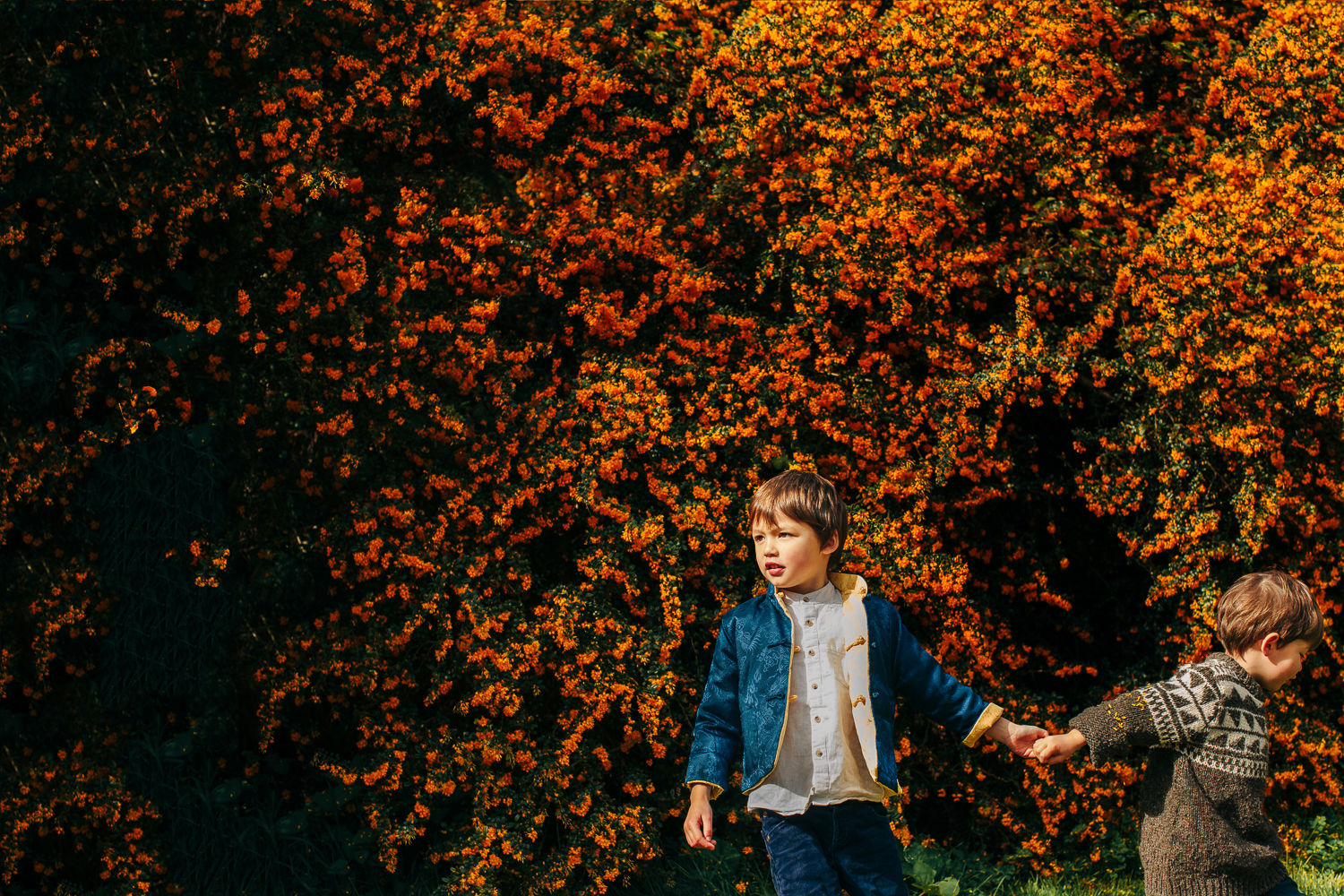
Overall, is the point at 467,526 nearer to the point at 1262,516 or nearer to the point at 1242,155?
the point at 1262,516

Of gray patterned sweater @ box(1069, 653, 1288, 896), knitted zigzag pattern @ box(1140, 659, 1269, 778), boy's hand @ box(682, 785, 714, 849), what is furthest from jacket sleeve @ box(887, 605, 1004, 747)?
boy's hand @ box(682, 785, 714, 849)

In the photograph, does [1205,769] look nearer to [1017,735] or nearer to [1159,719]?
[1159,719]

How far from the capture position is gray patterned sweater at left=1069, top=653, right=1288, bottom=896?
246 centimetres

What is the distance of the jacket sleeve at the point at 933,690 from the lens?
8.46ft

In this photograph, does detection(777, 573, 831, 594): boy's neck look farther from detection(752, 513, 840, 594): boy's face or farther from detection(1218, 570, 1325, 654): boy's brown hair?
detection(1218, 570, 1325, 654): boy's brown hair

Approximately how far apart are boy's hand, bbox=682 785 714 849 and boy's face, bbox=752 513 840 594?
20.3 inches

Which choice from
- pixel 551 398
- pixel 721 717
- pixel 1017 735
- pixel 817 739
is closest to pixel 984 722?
pixel 1017 735

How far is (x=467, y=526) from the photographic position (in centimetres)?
408

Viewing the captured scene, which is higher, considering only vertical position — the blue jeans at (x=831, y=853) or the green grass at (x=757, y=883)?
the blue jeans at (x=831, y=853)

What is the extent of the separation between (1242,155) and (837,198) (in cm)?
173

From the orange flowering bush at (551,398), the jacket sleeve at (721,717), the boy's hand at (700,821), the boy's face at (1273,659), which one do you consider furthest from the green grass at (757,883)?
the boy's face at (1273,659)

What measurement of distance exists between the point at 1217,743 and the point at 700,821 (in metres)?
1.21

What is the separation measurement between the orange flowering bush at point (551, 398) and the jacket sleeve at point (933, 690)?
1348 mm

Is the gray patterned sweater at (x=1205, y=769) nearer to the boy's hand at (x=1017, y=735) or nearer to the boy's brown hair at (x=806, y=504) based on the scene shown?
the boy's hand at (x=1017, y=735)
